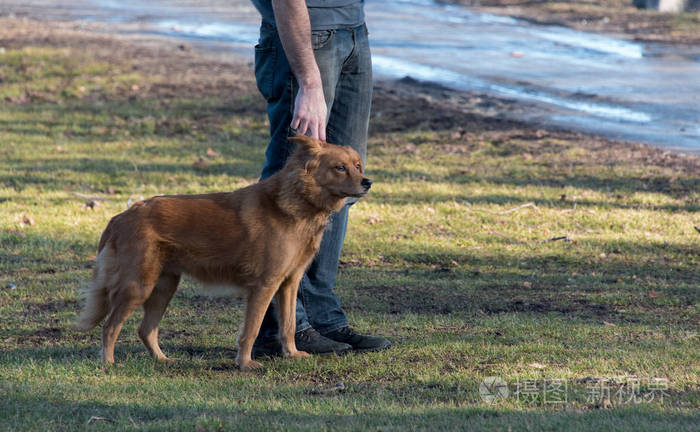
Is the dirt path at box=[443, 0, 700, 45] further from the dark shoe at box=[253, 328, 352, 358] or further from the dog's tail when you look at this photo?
the dog's tail

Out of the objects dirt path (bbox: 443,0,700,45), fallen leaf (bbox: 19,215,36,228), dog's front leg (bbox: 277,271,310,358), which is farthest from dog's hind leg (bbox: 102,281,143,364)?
dirt path (bbox: 443,0,700,45)

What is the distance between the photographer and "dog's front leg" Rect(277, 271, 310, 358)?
505 centimetres

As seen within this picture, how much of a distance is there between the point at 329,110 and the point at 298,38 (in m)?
0.52

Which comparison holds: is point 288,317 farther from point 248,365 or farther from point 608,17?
point 608,17

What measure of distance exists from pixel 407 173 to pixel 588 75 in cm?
738

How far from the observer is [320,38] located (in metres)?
4.96

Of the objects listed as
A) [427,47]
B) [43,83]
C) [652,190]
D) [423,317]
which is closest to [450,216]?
[652,190]

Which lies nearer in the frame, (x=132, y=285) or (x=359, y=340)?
(x=132, y=285)

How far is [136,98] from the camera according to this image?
1507cm

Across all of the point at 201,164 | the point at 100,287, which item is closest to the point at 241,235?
the point at 100,287

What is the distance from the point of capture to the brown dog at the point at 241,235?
4.73m

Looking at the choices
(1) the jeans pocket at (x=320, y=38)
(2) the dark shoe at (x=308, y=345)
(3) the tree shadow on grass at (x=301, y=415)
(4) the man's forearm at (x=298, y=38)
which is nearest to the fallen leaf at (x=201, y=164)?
(2) the dark shoe at (x=308, y=345)

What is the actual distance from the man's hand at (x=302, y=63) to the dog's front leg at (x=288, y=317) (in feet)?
2.92

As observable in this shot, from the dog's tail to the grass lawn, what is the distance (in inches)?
9.6
